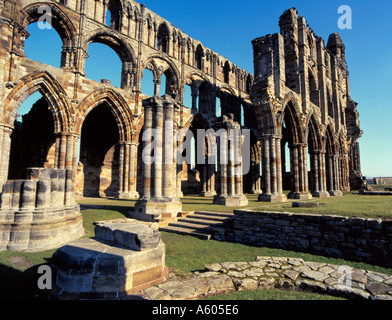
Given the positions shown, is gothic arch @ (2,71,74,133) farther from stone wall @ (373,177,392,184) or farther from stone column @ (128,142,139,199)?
stone wall @ (373,177,392,184)

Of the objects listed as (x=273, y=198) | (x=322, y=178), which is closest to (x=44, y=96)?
(x=273, y=198)

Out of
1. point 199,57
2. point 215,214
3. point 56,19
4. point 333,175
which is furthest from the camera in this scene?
point 199,57

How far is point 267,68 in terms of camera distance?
16.1m

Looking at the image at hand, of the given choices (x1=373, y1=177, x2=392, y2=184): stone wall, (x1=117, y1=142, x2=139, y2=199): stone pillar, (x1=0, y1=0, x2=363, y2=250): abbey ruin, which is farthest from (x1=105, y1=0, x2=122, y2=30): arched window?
(x1=373, y1=177, x2=392, y2=184): stone wall

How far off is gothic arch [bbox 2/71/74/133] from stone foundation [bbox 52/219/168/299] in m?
12.3

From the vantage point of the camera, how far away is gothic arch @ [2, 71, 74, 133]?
12.5 metres

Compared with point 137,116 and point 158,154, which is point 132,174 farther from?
point 158,154

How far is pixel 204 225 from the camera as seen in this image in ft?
26.2

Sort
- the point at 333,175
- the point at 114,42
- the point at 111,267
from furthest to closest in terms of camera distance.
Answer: the point at 333,175 → the point at 114,42 → the point at 111,267

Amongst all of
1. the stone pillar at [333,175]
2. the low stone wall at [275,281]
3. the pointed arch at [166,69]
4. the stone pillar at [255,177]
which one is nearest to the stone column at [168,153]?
the low stone wall at [275,281]

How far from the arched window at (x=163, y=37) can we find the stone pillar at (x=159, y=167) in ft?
46.8

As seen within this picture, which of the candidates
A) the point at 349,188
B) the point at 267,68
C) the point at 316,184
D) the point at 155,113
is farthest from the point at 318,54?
the point at 155,113

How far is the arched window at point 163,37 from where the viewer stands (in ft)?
71.0

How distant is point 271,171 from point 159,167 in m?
8.47
